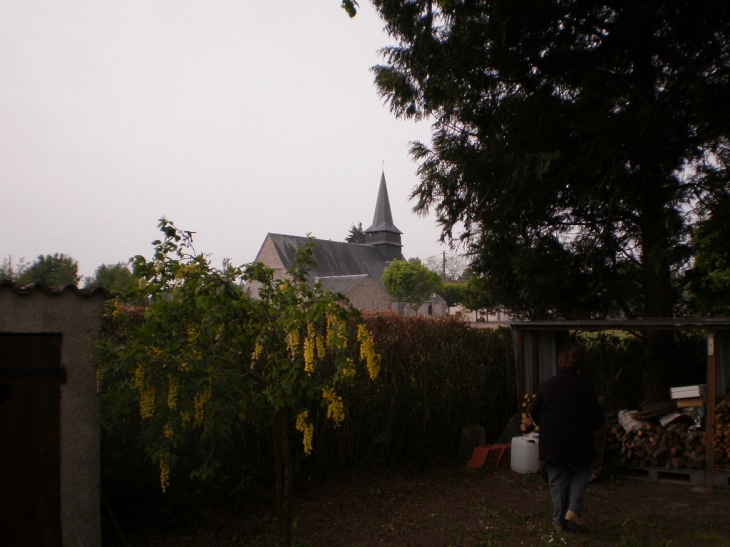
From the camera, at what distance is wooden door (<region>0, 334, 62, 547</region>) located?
4.37 meters

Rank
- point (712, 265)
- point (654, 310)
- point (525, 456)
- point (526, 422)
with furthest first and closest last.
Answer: point (712, 265) < point (654, 310) < point (526, 422) < point (525, 456)

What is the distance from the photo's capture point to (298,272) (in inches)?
189

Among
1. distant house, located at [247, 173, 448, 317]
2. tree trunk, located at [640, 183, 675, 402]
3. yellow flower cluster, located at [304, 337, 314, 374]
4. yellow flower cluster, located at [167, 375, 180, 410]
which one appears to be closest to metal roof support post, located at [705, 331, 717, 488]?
tree trunk, located at [640, 183, 675, 402]

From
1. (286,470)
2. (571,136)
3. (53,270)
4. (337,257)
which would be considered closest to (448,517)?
(286,470)

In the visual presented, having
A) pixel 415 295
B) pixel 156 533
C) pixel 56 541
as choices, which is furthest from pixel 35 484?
pixel 415 295

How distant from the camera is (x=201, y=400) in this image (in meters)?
4.25

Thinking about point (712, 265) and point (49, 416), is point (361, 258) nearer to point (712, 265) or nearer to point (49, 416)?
point (712, 265)

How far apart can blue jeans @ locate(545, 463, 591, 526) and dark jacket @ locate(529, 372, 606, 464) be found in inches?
5.0

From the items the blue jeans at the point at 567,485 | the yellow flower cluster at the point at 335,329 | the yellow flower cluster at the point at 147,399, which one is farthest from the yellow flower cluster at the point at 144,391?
the blue jeans at the point at 567,485

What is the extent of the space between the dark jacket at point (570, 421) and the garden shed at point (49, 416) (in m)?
3.83

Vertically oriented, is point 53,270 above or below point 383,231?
below

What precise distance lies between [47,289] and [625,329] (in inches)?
276

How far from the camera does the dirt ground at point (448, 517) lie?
552 cm

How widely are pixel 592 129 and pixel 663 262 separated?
6.86ft
